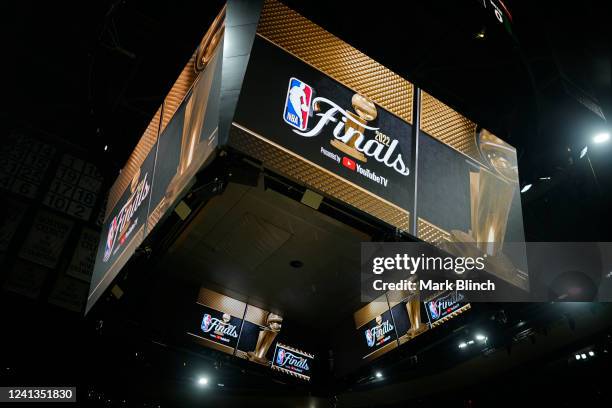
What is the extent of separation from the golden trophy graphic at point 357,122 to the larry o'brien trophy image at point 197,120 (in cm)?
74

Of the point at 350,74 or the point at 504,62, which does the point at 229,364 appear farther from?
the point at 504,62

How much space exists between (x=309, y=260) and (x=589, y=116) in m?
3.52

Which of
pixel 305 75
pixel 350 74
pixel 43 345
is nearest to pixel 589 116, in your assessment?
pixel 350 74

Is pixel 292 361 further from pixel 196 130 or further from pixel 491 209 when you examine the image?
pixel 196 130

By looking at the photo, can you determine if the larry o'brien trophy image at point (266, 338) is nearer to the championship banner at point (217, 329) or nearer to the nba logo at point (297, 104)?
the championship banner at point (217, 329)

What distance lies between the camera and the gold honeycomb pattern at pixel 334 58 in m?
3.19

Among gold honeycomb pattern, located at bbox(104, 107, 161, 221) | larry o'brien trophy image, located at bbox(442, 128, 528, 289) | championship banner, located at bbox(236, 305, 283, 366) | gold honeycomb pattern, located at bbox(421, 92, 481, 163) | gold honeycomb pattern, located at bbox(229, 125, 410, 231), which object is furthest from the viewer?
championship banner, located at bbox(236, 305, 283, 366)

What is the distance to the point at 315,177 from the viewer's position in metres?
2.89

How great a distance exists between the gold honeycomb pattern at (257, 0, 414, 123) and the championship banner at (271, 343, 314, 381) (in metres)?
2.47

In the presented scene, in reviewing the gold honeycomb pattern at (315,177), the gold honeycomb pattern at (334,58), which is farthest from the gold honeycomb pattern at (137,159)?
the gold honeycomb pattern at (315,177)

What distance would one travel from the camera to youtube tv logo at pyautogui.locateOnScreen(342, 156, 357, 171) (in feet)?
10.00

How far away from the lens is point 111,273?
12.0 ft

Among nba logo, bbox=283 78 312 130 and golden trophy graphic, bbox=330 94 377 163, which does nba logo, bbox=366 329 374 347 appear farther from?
nba logo, bbox=283 78 312 130

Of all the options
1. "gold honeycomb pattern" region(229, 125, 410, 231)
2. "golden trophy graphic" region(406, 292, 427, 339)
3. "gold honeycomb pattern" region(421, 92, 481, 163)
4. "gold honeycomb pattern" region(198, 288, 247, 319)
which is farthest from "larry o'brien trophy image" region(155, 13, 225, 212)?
"golden trophy graphic" region(406, 292, 427, 339)
